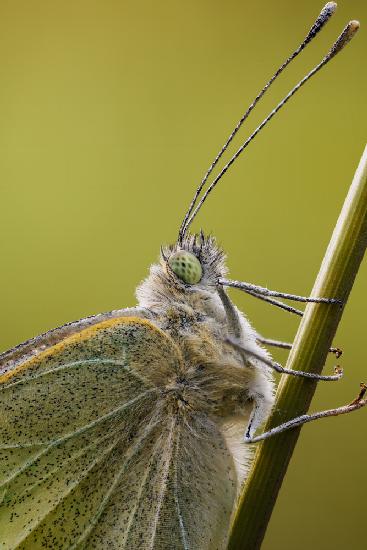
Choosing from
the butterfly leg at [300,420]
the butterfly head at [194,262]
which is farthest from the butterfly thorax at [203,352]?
the butterfly leg at [300,420]

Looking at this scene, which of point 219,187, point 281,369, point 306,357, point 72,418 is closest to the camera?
point 306,357

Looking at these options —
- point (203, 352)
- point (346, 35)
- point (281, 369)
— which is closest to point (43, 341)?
point (203, 352)

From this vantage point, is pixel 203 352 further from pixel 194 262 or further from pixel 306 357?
pixel 306 357

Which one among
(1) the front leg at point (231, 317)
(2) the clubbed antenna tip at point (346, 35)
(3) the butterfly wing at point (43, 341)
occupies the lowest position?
(3) the butterfly wing at point (43, 341)

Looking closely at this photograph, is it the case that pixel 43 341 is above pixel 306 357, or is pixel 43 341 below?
below

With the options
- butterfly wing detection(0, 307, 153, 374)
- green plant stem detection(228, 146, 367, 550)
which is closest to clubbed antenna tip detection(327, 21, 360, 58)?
green plant stem detection(228, 146, 367, 550)

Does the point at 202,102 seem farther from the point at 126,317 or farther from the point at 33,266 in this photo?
the point at 126,317

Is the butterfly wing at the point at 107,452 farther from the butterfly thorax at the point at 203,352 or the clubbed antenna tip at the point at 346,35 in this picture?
the clubbed antenna tip at the point at 346,35
